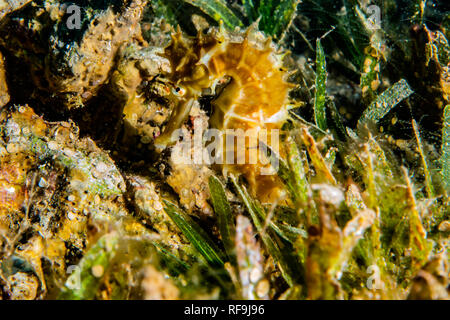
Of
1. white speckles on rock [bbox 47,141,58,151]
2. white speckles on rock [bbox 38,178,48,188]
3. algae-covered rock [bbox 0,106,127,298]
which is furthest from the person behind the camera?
white speckles on rock [bbox 47,141,58,151]

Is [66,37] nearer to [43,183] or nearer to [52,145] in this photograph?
[52,145]

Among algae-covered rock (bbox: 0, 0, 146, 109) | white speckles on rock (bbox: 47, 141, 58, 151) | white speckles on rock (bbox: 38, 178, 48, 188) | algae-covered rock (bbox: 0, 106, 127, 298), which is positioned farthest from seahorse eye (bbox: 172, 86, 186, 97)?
white speckles on rock (bbox: 38, 178, 48, 188)

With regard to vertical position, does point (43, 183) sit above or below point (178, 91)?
below

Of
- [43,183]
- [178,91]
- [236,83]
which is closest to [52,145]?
[43,183]

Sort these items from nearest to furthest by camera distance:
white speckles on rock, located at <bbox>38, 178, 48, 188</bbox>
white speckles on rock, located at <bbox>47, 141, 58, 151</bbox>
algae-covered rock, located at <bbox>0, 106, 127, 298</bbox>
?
1. algae-covered rock, located at <bbox>0, 106, 127, 298</bbox>
2. white speckles on rock, located at <bbox>38, 178, 48, 188</bbox>
3. white speckles on rock, located at <bbox>47, 141, 58, 151</bbox>

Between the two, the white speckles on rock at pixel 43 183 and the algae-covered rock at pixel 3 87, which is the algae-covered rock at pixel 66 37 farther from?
the white speckles on rock at pixel 43 183

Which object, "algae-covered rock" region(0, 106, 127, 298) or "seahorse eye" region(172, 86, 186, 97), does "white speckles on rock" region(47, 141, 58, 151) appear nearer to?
"algae-covered rock" region(0, 106, 127, 298)

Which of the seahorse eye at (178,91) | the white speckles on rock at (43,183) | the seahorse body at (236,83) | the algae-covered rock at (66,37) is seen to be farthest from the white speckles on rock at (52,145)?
the seahorse eye at (178,91)
